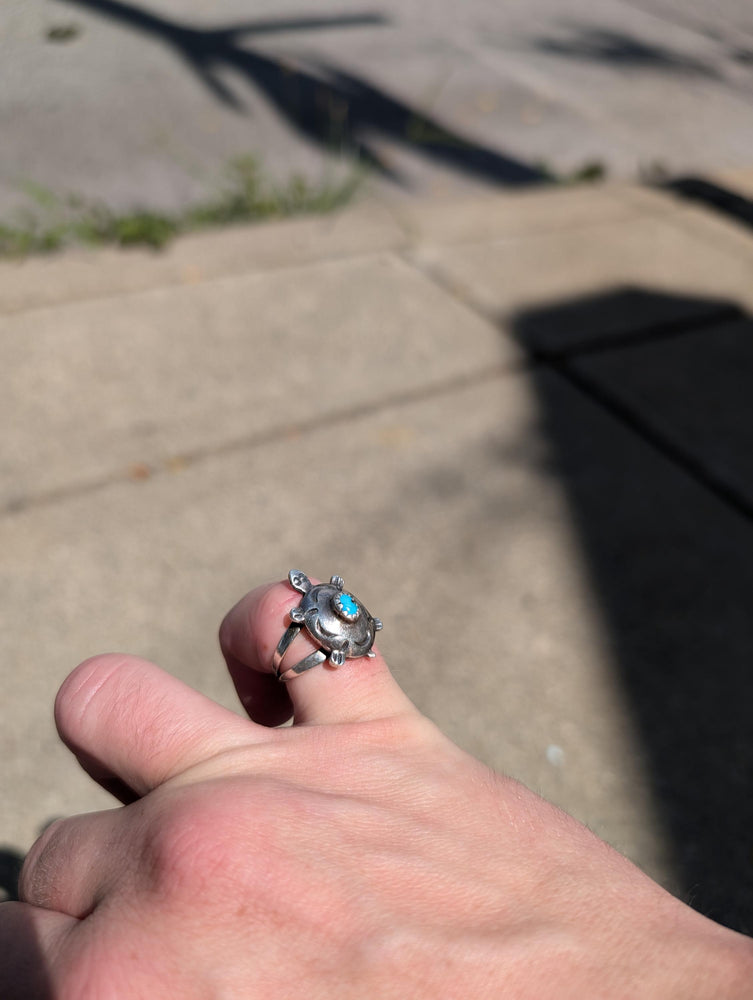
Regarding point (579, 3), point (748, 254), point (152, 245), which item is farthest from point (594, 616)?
point (579, 3)

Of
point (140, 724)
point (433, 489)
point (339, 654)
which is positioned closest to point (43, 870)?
point (140, 724)

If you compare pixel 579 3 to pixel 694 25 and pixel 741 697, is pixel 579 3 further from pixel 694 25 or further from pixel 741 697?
pixel 741 697

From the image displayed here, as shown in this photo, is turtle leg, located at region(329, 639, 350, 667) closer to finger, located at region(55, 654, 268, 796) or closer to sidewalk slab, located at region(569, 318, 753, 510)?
finger, located at region(55, 654, 268, 796)

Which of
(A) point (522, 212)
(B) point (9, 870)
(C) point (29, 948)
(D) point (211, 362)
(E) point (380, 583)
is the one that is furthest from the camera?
(A) point (522, 212)

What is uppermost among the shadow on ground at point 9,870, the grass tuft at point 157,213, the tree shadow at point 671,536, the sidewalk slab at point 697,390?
the sidewalk slab at point 697,390

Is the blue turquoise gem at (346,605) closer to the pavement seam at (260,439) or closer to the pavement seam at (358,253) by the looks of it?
the pavement seam at (260,439)

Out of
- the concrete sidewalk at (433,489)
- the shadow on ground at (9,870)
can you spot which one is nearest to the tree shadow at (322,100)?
the concrete sidewalk at (433,489)

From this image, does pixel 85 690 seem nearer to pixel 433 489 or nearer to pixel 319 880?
pixel 319 880
